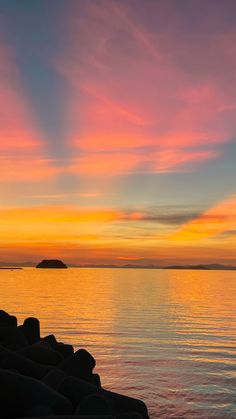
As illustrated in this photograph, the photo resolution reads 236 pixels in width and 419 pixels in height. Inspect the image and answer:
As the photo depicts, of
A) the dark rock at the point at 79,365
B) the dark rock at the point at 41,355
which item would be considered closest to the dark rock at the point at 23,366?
the dark rock at the point at 79,365

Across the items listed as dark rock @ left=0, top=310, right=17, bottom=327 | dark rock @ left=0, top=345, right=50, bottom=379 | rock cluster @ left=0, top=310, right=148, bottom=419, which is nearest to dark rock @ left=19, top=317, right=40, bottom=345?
dark rock @ left=0, top=310, right=17, bottom=327

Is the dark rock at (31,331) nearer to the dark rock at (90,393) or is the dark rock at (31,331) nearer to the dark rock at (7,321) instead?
the dark rock at (7,321)

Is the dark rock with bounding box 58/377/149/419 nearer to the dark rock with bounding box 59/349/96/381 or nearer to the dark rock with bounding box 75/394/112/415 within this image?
the dark rock with bounding box 75/394/112/415

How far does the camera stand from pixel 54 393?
27.4 feet

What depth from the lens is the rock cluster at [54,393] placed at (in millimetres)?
7707

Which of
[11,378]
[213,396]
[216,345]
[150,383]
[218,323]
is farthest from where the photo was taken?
[218,323]

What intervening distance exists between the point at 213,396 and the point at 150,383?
2285 millimetres

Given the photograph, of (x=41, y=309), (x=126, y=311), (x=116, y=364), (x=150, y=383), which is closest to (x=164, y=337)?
(x=116, y=364)

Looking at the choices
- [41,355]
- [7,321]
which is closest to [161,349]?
[7,321]

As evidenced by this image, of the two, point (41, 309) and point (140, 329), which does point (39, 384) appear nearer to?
point (140, 329)

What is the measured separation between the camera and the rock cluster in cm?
771

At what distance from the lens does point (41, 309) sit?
149 feet

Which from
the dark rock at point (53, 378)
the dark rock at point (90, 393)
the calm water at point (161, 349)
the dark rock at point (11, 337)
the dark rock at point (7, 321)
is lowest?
the calm water at point (161, 349)

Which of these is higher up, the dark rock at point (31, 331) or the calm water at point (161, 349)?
the dark rock at point (31, 331)
